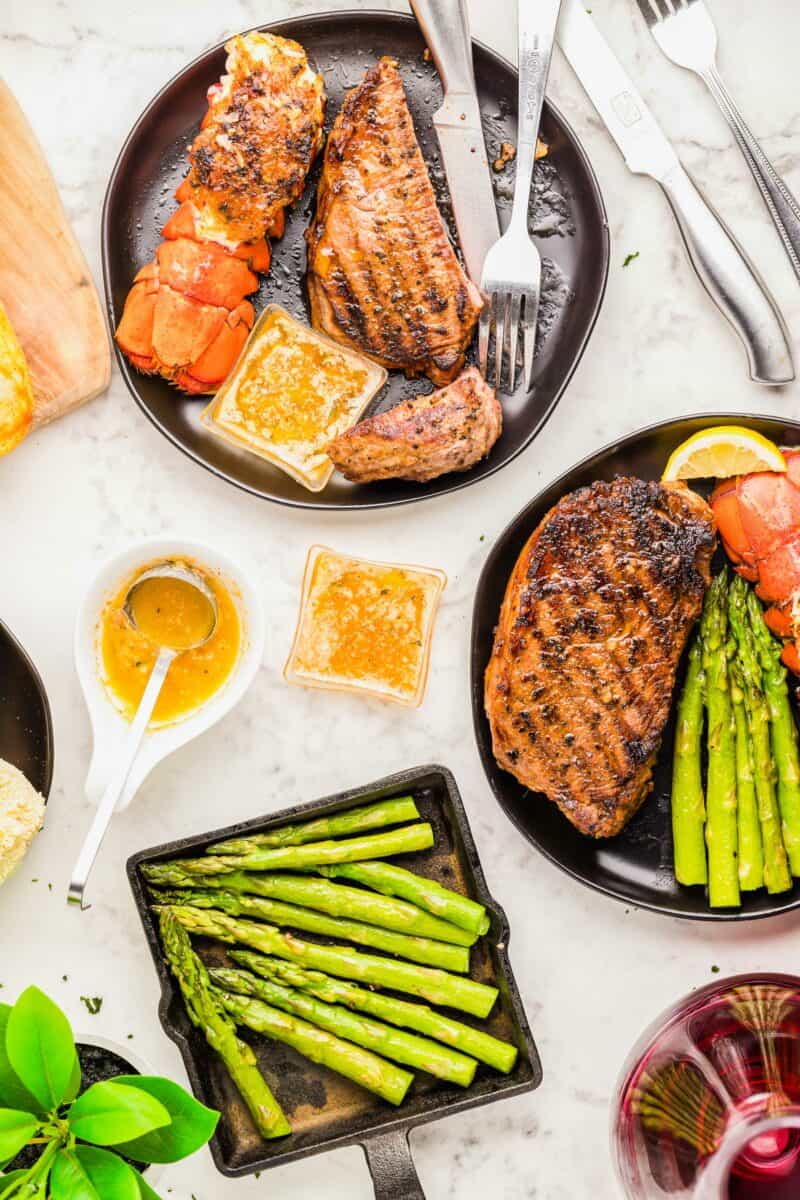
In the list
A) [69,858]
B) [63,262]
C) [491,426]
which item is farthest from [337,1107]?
[63,262]

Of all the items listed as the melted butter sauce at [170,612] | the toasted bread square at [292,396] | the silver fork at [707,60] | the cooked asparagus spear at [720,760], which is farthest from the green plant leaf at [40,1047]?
the silver fork at [707,60]

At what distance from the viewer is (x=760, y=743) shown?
4180 millimetres

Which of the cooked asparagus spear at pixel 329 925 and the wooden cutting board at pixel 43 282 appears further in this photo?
the wooden cutting board at pixel 43 282

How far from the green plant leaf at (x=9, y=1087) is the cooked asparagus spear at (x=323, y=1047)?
840mm

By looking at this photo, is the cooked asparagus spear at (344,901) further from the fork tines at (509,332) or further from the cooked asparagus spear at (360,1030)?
the fork tines at (509,332)

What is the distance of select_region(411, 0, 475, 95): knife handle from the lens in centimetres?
409

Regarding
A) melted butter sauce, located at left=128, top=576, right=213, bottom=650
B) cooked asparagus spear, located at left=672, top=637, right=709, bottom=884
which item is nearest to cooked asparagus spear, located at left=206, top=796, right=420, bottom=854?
melted butter sauce, located at left=128, top=576, right=213, bottom=650

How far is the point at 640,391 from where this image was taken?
445 centimetres

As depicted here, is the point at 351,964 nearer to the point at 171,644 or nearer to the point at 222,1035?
the point at 222,1035

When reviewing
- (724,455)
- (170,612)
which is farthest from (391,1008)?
(724,455)

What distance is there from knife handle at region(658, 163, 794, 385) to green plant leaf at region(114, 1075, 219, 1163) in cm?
325

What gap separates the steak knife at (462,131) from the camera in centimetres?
411

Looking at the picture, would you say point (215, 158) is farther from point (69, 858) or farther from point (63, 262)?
point (69, 858)

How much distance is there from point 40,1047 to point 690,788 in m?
2.41
